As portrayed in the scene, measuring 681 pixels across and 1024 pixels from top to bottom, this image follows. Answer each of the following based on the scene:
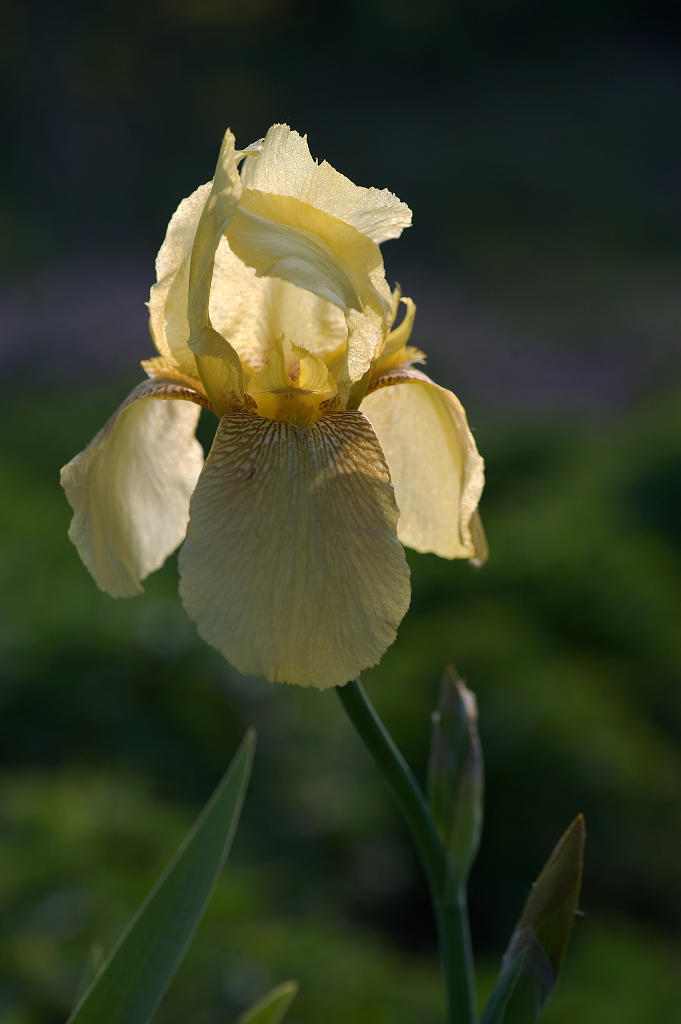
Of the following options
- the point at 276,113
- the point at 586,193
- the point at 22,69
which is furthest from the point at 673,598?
the point at 22,69

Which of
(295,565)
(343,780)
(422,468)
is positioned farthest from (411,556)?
(295,565)

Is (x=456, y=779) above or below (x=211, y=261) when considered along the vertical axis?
below

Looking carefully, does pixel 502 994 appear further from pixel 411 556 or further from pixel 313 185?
pixel 411 556

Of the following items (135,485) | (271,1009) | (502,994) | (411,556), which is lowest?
(411,556)

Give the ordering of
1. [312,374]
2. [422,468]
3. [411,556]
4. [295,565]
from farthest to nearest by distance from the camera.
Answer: [411,556] < [422,468] < [312,374] < [295,565]

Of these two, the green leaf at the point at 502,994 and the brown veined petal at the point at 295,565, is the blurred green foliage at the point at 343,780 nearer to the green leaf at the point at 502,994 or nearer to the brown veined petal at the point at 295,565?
the green leaf at the point at 502,994

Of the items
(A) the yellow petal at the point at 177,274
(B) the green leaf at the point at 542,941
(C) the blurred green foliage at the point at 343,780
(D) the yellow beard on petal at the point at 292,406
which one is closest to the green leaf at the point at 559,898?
(B) the green leaf at the point at 542,941

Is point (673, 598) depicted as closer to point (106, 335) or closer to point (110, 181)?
point (106, 335)
